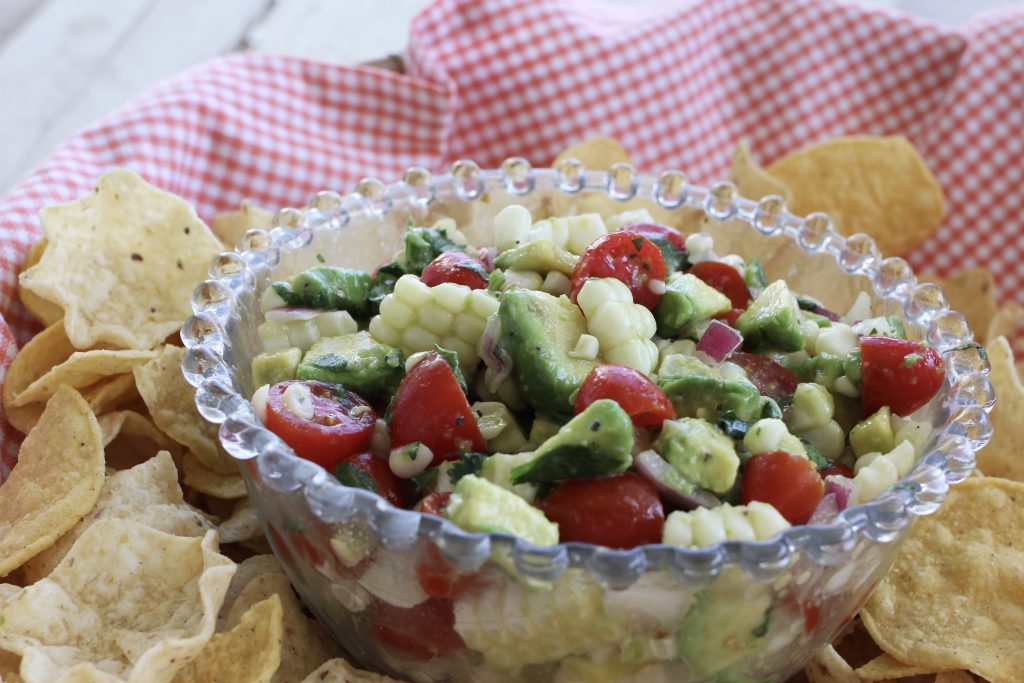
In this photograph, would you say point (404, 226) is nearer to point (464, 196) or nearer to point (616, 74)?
point (464, 196)

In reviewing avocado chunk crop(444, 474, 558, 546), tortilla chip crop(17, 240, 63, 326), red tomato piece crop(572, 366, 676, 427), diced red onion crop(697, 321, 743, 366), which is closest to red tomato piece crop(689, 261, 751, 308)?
diced red onion crop(697, 321, 743, 366)

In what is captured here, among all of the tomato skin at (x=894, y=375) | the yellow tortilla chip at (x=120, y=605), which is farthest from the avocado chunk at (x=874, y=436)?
the yellow tortilla chip at (x=120, y=605)

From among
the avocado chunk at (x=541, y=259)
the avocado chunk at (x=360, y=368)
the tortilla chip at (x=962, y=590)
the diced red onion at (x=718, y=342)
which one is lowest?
the tortilla chip at (x=962, y=590)

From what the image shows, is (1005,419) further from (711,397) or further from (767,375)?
(711,397)

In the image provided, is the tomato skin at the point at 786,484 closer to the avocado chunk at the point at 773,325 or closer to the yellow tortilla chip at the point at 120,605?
the avocado chunk at the point at 773,325

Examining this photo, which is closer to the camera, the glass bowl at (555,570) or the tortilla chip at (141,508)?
the glass bowl at (555,570)

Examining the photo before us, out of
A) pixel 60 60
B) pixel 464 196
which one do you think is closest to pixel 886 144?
pixel 464 196
